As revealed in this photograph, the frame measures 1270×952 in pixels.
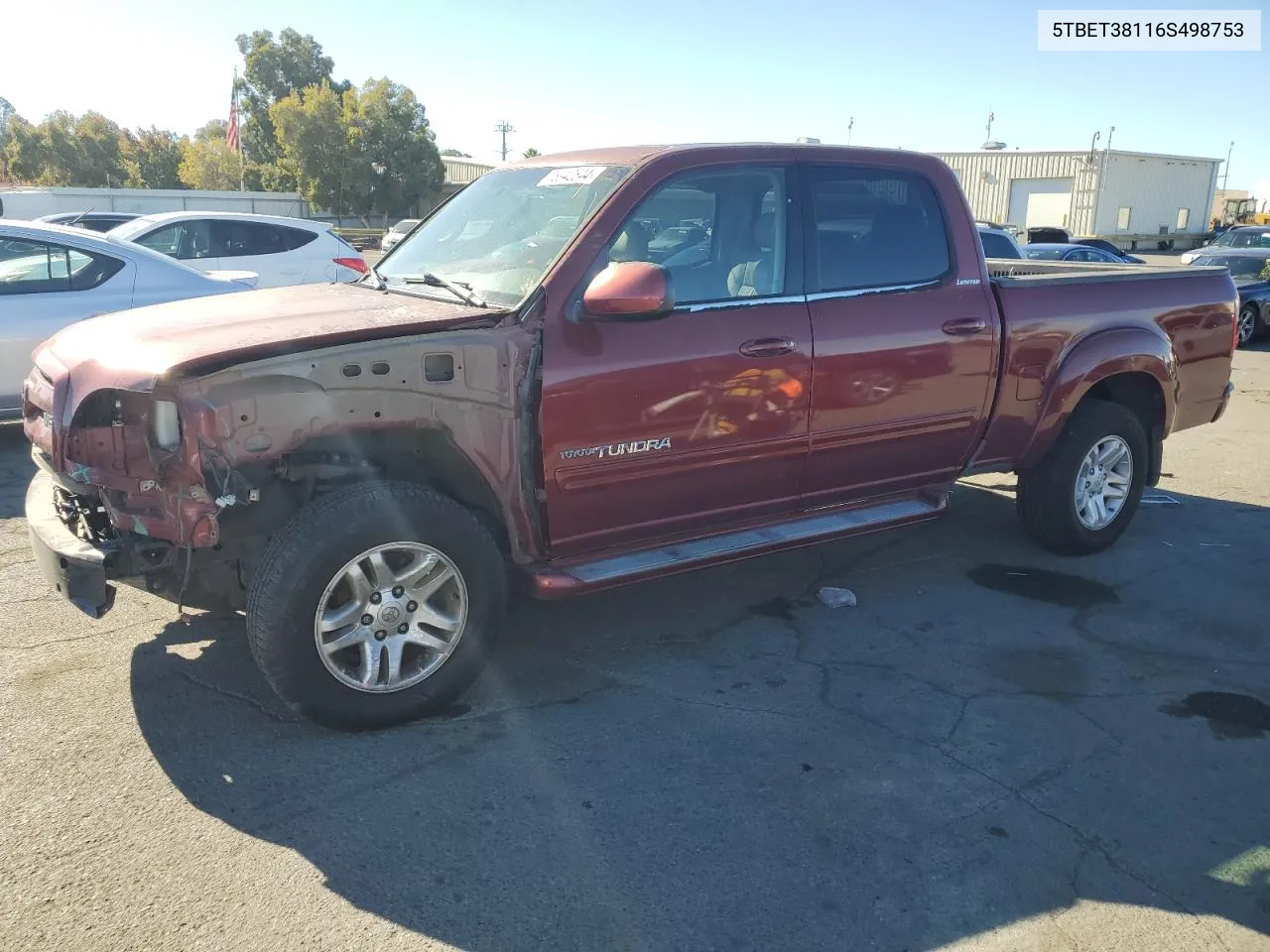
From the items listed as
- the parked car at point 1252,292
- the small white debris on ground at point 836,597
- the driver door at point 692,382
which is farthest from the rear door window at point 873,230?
the parked car at point 1252,292

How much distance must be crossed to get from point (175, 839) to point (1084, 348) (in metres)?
4.70

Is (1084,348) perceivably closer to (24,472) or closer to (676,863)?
(676,863)

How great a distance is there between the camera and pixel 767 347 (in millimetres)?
4090

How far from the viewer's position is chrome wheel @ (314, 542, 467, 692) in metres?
3.41

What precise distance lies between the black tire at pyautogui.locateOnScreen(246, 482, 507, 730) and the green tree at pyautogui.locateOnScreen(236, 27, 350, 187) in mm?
74425

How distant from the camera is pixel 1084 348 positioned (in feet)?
17.1

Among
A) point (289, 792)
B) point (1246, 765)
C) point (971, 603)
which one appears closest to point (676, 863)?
point (289, 792)

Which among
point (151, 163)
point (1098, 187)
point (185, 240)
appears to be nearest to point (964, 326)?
point (185, 240)

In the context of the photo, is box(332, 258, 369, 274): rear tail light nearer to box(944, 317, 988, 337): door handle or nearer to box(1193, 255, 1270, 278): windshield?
box(944, 317, 988, 337): door handle

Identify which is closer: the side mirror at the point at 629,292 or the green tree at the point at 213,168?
the side mirror at the point at 629,292

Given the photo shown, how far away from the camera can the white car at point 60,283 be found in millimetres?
6914

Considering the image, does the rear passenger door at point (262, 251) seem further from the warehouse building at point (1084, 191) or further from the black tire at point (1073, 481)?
the warehouse building at point (1084, 191)

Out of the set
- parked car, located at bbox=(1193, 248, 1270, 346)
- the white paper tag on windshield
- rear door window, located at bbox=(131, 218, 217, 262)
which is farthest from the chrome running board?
parked car, located at bbox=(1193, 248, 1270, 346)

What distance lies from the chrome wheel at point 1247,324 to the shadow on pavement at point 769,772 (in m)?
12.6
